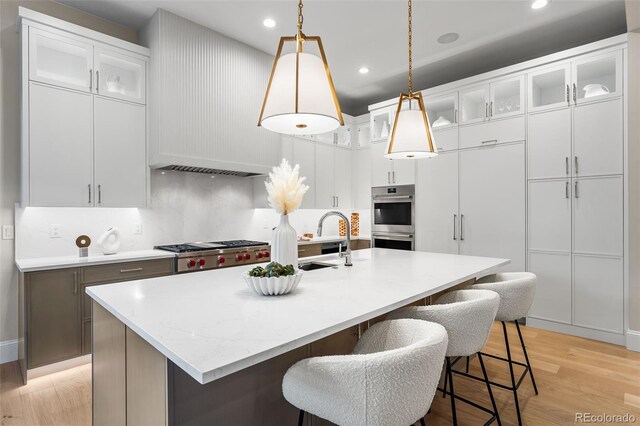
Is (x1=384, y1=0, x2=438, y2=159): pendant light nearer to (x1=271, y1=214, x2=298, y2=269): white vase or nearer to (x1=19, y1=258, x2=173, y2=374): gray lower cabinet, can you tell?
(x1=271, y1=214, x2=298, y2=269): white vase

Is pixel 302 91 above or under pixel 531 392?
above

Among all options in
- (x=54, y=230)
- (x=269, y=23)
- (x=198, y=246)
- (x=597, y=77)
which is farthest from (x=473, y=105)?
(x=54, y=230)

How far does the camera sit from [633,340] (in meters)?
3.02

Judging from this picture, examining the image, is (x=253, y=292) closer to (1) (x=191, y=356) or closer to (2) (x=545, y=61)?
(1) (x=191, y=356)

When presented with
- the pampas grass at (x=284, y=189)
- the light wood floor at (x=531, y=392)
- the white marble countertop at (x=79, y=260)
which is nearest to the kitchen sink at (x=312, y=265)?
the pampas grass at (x=284, y=189)

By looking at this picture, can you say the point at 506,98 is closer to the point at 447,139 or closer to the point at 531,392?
the point at 447,139

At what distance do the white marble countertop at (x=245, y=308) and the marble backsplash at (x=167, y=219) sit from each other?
5.81 feet

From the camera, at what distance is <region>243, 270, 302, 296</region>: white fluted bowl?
152cm

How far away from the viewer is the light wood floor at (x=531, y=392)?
82.3 inches

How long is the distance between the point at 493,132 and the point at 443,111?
804 millimetres

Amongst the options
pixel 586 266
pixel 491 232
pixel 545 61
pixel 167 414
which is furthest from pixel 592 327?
pixel 167 414

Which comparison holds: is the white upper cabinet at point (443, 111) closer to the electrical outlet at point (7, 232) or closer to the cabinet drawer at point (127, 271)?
the cabinet drawer at point (127, 271)

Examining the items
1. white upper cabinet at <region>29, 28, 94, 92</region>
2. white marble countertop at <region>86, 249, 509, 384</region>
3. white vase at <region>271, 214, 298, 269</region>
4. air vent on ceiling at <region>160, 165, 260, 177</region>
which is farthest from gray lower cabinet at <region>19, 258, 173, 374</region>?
white vase at <region>271, 214, 298, 269</region>

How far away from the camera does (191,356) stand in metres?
0.91
